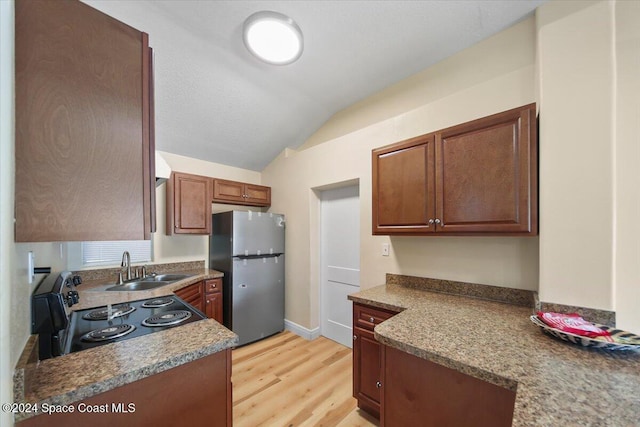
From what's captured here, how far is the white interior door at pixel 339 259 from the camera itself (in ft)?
9.45

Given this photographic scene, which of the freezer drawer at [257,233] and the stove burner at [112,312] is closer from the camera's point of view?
the stove burner at [112,312]

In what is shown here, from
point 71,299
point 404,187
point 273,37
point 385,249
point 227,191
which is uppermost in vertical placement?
point 273,37

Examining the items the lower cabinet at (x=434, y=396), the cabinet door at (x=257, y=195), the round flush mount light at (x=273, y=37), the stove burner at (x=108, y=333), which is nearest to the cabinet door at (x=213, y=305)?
the cabinet door at (x=257, y=195)

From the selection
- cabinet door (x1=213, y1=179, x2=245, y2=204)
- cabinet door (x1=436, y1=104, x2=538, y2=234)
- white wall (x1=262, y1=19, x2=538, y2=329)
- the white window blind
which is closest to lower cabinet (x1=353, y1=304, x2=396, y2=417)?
white wall (x1=262, y1=19, x2=538, y2=329)

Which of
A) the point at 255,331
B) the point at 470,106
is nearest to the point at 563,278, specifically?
the point at 470,106

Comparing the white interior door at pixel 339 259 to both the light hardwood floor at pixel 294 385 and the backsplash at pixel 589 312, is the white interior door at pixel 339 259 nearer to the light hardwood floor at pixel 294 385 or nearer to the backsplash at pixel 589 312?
the light hardwood floor at pixel 294 385

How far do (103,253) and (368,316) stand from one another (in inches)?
113

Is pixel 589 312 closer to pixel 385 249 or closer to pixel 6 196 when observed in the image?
pixel 385 249

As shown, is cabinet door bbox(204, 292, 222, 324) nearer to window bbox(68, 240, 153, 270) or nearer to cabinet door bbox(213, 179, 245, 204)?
window bbox(68, 240, 153, 270)

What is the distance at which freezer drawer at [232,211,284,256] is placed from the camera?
2957mm

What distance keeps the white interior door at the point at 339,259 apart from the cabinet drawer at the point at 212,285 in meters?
1.24

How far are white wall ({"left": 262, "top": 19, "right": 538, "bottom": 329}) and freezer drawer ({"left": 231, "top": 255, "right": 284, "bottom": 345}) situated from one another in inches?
6.7

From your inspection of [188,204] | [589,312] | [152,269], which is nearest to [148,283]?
[152,269]

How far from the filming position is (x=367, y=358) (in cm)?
178
